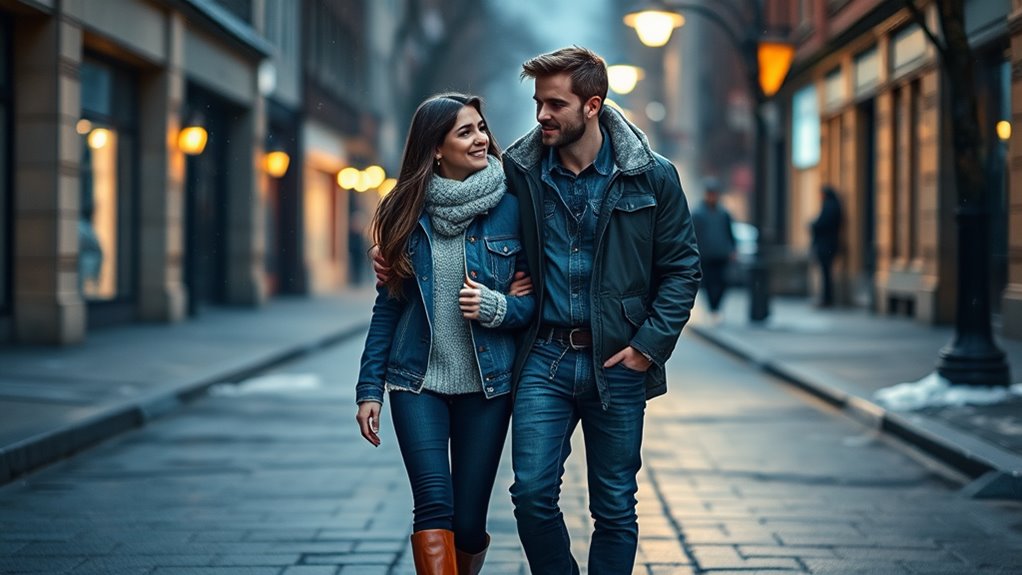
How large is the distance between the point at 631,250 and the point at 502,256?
360 millimetres

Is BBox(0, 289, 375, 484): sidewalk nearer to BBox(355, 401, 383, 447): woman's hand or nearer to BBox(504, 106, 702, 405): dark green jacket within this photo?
BBox(355, 401, 383, 447): woman's hand

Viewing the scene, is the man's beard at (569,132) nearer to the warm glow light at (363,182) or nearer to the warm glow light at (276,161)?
the warm glow light at (276,161)

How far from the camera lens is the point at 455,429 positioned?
155 inches

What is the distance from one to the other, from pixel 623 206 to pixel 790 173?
27.1m

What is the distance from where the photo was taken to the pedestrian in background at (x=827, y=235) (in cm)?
2350

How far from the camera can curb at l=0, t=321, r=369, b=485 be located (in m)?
7.24

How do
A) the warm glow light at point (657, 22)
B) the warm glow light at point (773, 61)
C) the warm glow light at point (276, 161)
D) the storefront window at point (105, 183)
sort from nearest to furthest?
the storefront window at point (105, 183) < the warm glow light at point (773, 61) < the warm glow light at point (657, 22) < the warm glow light at point (276, 161)

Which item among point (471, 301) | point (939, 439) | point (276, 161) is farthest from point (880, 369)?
point (276, 161)

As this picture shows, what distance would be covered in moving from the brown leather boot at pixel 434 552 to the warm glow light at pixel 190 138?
16.7 metres

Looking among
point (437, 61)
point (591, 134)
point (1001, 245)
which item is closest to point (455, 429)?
point (591, 134)

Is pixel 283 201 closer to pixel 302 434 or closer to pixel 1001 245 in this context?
pixel 1001 245

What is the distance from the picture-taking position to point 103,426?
8.63m

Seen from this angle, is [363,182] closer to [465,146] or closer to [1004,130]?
[1004,130]

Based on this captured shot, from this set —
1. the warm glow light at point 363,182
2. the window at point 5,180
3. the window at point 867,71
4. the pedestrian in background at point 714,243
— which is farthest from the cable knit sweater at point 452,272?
the warm glow light at point 363,182
